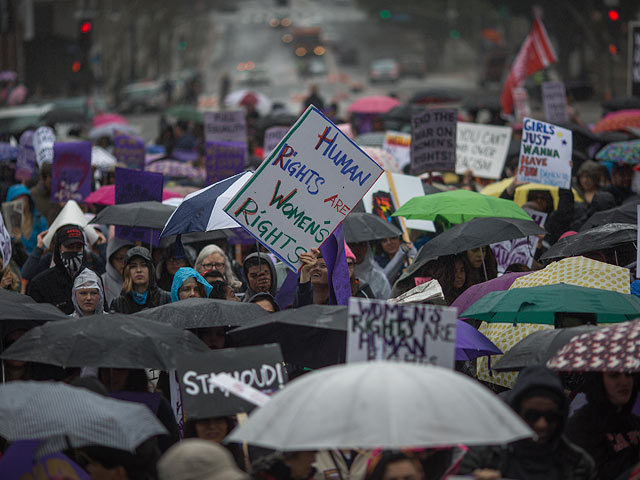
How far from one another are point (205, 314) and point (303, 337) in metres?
0.61

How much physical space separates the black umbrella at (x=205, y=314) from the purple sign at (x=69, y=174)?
17.9 ft

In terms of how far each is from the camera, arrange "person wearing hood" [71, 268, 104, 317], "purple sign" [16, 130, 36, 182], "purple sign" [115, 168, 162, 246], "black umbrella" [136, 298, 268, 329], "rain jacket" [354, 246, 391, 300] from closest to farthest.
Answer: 1. "black umbrella" [136, 298, 268, 329]
2. "person wearing hood" [71, 268, 104, 317]
3. "rain jacket" [354, 246, 391, 300]
4. "purple sign" [115, 168, 162, 246]
5. "purple sign" [16, 130, 36, 182]

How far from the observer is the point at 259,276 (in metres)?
8.44

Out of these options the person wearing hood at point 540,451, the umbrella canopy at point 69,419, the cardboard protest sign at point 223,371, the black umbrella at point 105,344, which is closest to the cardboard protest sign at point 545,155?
the black umbrella at point 105,344

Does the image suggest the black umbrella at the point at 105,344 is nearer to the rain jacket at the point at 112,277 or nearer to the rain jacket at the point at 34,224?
the rain jacket at the point at 112,277

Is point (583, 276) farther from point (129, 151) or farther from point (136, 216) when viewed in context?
point (129, 151)

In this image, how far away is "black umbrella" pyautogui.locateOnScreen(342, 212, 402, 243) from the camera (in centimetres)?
929

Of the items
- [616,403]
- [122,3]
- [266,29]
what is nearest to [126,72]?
[122,3]

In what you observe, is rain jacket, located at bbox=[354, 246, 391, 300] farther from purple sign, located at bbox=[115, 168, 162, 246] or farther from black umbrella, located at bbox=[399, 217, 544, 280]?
purple sign, located at bbox=[115, 168, 162, 246]

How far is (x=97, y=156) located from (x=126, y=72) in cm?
5690

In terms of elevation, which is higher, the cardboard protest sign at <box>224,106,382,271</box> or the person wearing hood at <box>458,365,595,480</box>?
the cardboard protest sign at <box>224,106,382,271</box>

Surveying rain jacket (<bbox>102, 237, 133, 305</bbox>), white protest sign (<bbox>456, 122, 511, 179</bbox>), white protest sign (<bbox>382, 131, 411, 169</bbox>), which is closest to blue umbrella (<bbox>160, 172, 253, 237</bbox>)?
rain jacket (<bbox>102, 237, 133, 305</bbox>)

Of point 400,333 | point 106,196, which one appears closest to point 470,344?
point 400,333

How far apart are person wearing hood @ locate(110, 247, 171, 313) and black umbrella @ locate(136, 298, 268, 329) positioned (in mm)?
1316
